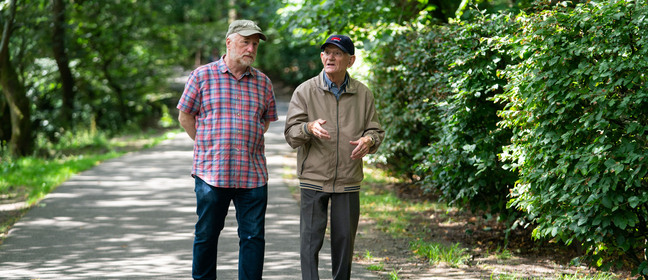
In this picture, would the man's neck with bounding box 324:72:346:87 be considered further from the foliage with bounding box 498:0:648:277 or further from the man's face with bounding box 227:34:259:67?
the foliage with bounding box 498:0:648:277

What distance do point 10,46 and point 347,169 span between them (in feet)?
41.5

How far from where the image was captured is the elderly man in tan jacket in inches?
179

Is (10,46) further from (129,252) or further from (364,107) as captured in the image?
(364,107)

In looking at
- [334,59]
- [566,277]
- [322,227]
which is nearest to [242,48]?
[334,59]

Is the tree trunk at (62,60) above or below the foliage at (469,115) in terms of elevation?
above

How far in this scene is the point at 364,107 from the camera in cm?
465

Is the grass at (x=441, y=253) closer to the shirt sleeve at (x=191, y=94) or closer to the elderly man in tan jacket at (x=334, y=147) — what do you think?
the elderly man in tan jacket at (x=334, y=147)

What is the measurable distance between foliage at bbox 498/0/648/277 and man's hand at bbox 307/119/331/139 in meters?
1.73

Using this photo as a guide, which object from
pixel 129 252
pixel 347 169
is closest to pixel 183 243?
pixel 129 252

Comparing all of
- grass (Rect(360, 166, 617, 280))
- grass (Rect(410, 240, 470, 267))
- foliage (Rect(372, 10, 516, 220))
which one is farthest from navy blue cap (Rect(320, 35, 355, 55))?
grass (Rect(410, 240, 470, 267))

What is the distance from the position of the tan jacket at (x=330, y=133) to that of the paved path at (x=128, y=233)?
4.37 feet

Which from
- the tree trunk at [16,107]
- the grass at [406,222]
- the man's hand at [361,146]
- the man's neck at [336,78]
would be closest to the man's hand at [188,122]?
the man's neck at [336,78]

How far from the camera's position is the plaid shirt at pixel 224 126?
14.8ft

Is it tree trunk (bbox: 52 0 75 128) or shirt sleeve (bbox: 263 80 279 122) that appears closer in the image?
shirt sleeve (bbox: 263 80 279 122)
